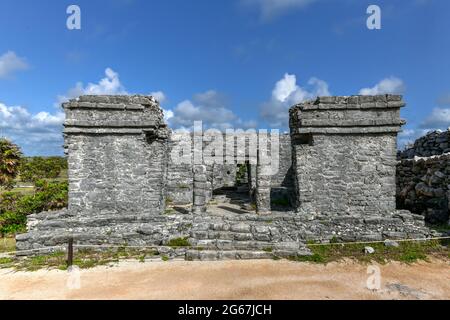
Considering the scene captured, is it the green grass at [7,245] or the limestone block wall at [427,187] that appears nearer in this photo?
the green grass at [7,245]

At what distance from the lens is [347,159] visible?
10.1m

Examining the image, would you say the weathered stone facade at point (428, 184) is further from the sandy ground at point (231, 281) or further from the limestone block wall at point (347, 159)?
the sandy ground at point (231, 281)

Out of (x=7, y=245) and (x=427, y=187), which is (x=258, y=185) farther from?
(x=7, y=245)

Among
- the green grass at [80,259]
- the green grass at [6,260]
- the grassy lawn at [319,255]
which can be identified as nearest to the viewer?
the green grass at [80,259]

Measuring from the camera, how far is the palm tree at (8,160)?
48.7ft

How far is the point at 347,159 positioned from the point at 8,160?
50.8 ft

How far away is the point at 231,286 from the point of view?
6.32 m

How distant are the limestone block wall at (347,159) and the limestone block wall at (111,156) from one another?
5124mm

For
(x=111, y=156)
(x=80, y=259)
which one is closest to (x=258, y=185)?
(x=111, y=156)

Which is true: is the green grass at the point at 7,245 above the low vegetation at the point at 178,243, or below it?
below

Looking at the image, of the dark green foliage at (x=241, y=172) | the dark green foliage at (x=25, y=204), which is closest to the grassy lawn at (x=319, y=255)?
the dark green foliage at (x=25, y=204)
